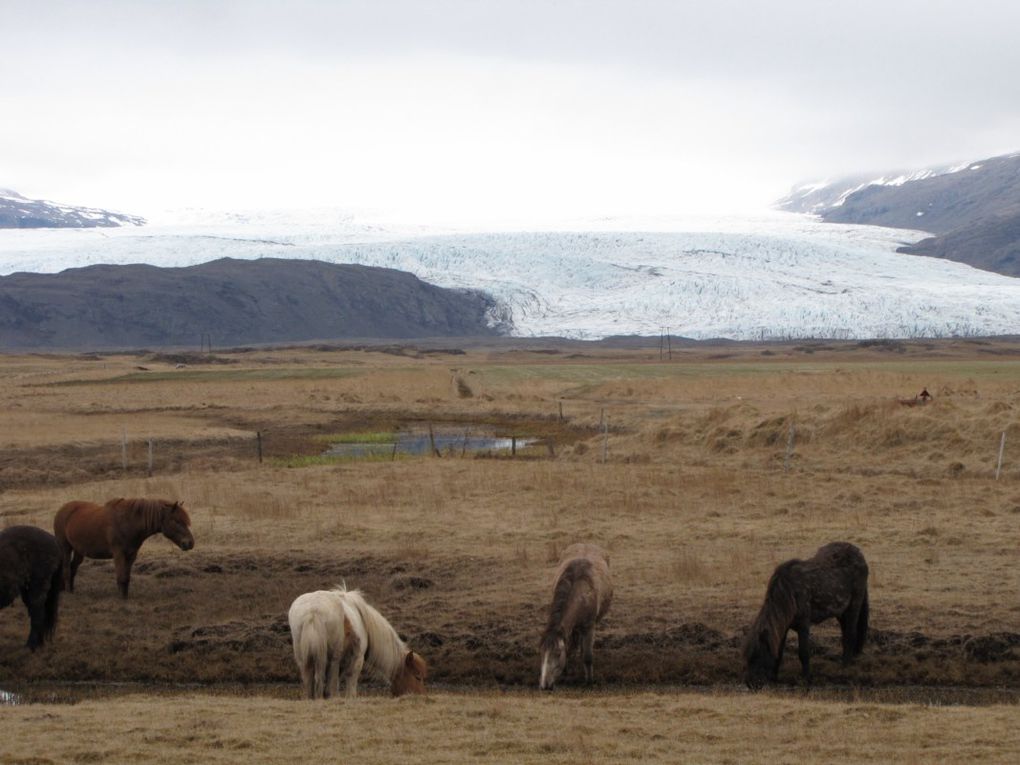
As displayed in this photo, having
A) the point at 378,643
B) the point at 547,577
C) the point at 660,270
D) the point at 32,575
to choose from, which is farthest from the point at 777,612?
the point at 660,270

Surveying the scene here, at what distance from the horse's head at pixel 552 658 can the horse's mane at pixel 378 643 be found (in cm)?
116

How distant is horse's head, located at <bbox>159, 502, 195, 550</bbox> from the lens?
506 inches

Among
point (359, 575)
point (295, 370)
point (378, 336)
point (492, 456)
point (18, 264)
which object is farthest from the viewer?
point (378, 336)

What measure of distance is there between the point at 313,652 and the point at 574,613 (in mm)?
2316

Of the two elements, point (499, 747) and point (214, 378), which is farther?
point (214, 378)

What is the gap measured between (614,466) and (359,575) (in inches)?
429

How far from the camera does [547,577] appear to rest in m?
13.2

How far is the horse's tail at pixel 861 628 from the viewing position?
10508 millimetres

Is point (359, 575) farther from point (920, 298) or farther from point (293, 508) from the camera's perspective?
point (920, 298)

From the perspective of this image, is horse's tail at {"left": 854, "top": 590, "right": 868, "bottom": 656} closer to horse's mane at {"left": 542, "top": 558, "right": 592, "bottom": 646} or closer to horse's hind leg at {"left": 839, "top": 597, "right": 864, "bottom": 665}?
horse's hind leg at {"left": 839, "top": 597, "right": 864, "bottom": 665}

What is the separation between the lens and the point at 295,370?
7006cm

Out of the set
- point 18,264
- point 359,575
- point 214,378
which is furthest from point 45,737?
point 18,264

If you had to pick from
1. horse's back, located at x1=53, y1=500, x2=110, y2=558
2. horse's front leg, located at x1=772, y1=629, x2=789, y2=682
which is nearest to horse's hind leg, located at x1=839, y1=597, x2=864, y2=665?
horse's front leg, located at x1=772, y1=629, x2=789, y2=682

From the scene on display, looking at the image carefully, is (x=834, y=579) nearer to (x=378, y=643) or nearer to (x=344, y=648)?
(x=378, y=643)
